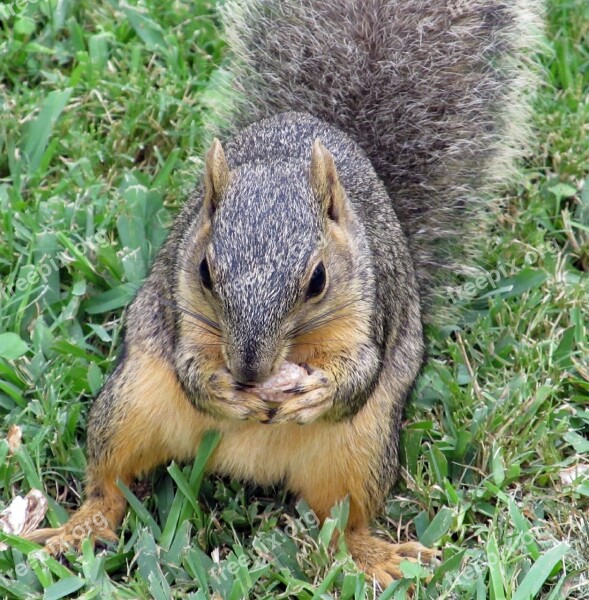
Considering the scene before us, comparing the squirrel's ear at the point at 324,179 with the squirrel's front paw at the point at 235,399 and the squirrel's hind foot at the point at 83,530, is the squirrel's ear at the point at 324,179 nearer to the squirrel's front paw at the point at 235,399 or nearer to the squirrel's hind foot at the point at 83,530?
the squirrel's front paw at the point at 235,399

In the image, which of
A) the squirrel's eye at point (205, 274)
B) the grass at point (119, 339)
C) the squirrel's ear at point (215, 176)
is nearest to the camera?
the squirrel's eye at point (205, 274)

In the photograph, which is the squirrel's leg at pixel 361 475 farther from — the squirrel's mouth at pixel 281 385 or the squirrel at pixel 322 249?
the squirrel's mouth at pixel 281 385

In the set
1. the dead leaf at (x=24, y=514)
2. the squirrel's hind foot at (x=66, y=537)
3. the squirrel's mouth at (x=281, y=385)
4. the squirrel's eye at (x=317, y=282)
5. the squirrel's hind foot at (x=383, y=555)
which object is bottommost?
the squirrel's hind foot at (x=383, y=555)

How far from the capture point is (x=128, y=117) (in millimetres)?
3826

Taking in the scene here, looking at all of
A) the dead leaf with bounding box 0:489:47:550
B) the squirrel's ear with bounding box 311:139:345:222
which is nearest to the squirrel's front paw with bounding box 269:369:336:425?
the squirrel's ear with bounding box 311:139:345:222

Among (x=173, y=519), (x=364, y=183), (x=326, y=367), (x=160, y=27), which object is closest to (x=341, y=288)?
(x=326, y=367)

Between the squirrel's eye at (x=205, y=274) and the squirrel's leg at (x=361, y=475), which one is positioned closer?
the squirrel's eye at (x=205, y=274)

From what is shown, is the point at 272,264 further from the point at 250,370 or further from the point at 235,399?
the point at 235,399

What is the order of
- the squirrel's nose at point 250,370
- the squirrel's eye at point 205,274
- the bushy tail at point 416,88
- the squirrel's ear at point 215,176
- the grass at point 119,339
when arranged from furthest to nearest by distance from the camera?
the bushy tail at point 416,88 → the grass at point 119,339 → the squirrel's ear at point 215,176 → the squirrel's eye at point 205,274 → the squirrel's nose at point 250,370

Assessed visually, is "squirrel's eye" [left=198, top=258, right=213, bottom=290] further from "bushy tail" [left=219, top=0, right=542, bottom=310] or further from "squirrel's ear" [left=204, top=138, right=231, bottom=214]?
"bushy tail" [left=219, top=0, right=542, bottom=310]

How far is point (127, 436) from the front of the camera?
9.26ft

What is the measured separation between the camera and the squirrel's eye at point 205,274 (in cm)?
244

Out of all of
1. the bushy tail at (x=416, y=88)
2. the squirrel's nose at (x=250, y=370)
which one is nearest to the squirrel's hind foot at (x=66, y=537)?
the squirrel's nose at (x=250, y=370)

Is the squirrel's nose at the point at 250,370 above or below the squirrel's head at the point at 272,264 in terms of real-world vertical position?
below
